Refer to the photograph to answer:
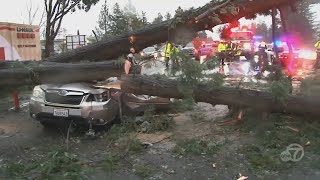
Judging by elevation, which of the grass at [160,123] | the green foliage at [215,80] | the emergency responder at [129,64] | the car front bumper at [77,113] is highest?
the emergency responder at [129,64]

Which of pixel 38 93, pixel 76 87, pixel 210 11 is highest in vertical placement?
pixel 210 11

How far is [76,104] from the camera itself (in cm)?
749

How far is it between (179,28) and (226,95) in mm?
1659

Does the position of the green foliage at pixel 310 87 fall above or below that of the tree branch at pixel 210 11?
below

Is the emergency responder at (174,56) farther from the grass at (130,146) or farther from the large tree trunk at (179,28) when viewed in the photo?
the grass at (130,146)

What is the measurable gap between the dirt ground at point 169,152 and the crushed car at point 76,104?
367 millimetres

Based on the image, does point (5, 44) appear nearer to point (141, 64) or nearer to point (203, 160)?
point (141, 64)

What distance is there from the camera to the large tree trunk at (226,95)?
741cm

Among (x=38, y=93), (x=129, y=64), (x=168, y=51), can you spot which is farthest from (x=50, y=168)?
(x=168, y=51)

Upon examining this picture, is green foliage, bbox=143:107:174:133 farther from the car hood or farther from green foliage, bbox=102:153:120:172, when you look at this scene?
green foliage, bbox=102:153:120:172

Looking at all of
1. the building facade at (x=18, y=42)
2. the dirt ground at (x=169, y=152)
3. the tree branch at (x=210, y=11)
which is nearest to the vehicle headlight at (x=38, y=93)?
the dirt ground at (x=169, y=152)

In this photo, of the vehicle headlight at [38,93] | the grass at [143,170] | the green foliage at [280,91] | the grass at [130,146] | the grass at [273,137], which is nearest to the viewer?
the grass at [143,170]

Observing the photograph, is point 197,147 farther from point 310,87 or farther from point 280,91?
point 310,87

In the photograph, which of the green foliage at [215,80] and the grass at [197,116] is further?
the grass at [197,116]
